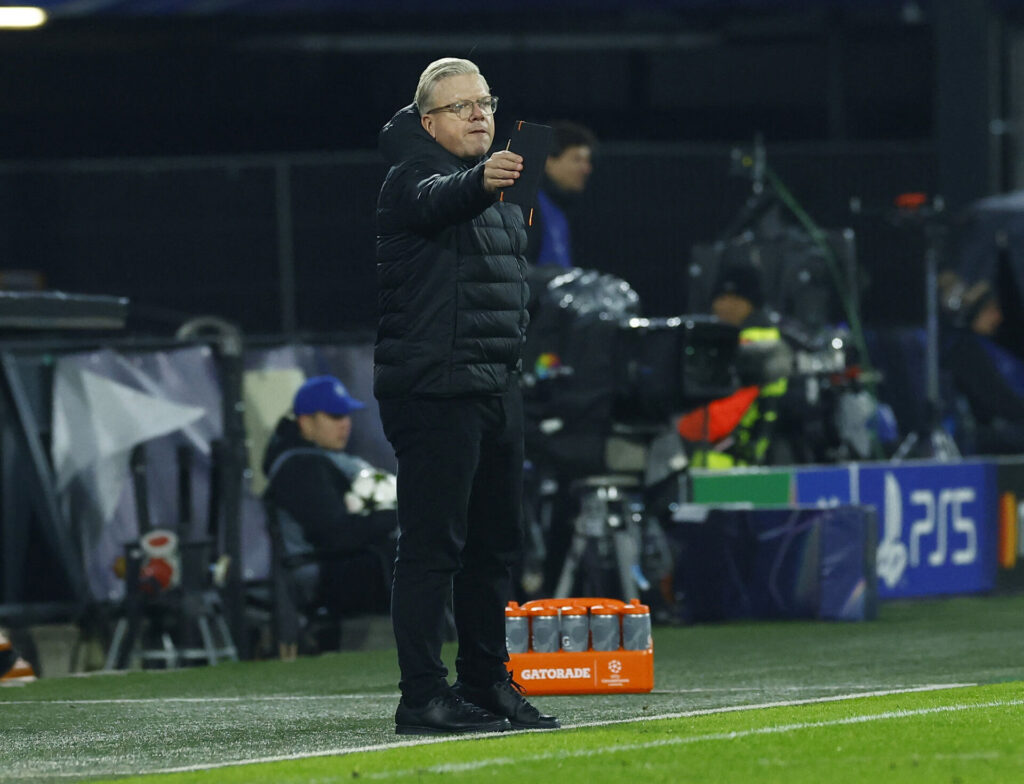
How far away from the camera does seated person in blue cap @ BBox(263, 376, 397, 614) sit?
34.8 feet

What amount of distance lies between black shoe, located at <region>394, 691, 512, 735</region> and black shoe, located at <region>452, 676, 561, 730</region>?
8 cm

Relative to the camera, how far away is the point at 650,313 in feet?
51.9

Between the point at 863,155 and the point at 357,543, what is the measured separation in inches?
282

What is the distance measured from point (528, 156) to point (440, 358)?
23.3 inches

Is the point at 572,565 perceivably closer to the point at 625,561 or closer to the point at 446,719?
the point at 625,561

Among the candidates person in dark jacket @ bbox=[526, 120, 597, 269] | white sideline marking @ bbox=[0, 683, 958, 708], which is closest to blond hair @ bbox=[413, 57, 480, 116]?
white sideline marking @ bbox=[0, 683, 958, 708]

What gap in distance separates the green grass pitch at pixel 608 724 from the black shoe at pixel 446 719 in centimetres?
9

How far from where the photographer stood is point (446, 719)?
638 cm

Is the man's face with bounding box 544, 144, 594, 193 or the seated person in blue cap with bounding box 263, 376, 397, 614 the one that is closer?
the seated person in blue cap with bounding box 263, 376, 397, 614

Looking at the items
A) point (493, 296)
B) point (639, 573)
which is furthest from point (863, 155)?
point (493, 296)

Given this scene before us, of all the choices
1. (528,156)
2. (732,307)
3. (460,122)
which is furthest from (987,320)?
(528,156)

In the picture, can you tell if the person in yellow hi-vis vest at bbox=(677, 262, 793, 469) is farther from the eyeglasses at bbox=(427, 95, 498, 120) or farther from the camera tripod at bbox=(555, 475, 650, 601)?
the eyeglasses at bbox=(427, 95, 498, 120)

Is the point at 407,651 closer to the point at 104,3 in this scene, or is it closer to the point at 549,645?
the point at 549,645

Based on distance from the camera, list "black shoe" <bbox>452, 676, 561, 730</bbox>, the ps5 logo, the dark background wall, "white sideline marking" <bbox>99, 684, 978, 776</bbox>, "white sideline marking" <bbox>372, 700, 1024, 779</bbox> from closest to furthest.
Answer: "white sideline marking" <bbox>372, 700, 1024, 779</bbox> < "white sideline marking" <bbox>99, 684, 978, 776</bbox> < "black shoe" <bbox>452, 676, 561, 730</bbox> < the ps5 logo < the dark background wall
